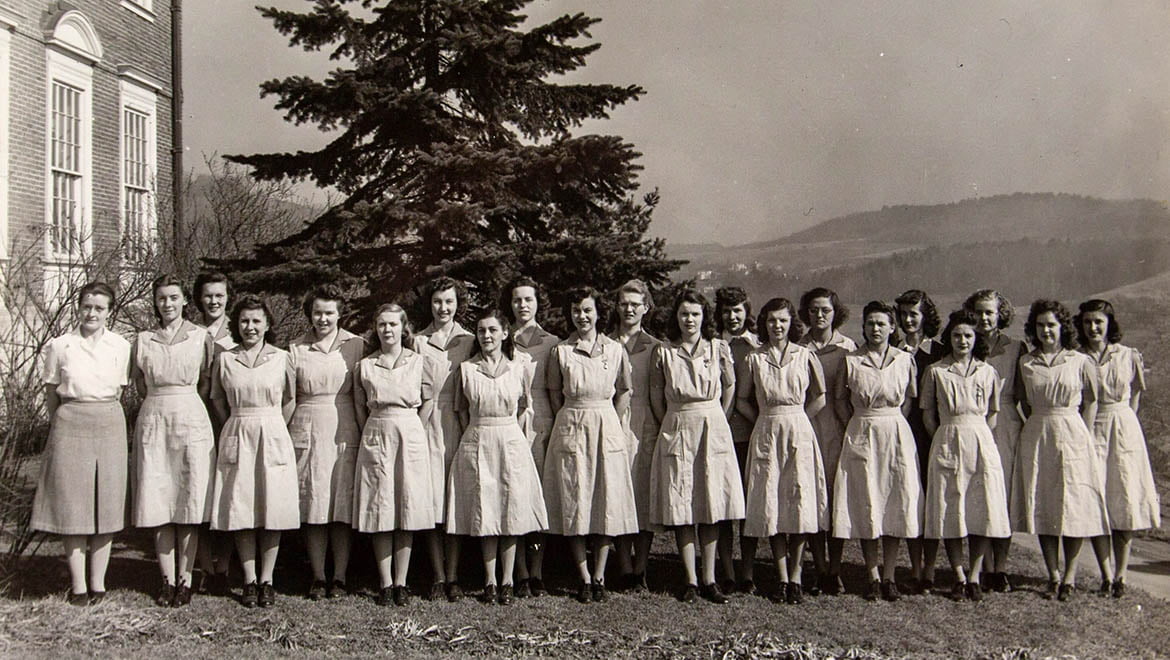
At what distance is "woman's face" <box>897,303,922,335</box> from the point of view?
18.1 ft

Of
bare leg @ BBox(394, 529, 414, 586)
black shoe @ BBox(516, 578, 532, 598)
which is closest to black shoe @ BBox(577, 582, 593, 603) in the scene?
black shoe @ BBox(516, 578, 532, 598)

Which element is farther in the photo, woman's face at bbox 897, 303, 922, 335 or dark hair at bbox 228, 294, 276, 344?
woman's face at bbox 897, 303, 922, 335

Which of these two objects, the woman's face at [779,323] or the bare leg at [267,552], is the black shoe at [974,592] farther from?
the bare leg at [267,552]

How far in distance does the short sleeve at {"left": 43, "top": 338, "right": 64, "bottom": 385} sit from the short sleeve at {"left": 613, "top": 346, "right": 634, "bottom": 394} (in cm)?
307

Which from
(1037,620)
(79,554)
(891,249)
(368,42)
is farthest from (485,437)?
(891,249)

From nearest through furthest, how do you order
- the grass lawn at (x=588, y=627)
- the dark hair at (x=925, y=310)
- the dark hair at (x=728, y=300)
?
the grass lawn at (x=588, y=627)
the dark hair at (x=728, y=300)
the dark hair at (x=925, y=310)

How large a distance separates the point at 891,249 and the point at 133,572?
9.17 metres

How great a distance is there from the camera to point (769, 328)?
518cm

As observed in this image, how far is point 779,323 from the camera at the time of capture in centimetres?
513

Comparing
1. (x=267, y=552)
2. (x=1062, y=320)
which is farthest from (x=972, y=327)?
(x=267, y=552)

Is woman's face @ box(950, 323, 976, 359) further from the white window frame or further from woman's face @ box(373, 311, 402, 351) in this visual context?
the white window frame

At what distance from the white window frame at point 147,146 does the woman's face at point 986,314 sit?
9.37 metres

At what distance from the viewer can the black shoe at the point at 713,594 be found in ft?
16.4

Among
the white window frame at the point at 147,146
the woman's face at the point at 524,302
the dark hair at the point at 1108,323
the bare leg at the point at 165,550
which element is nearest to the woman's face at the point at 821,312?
the dark hair at the point at 1108,323
